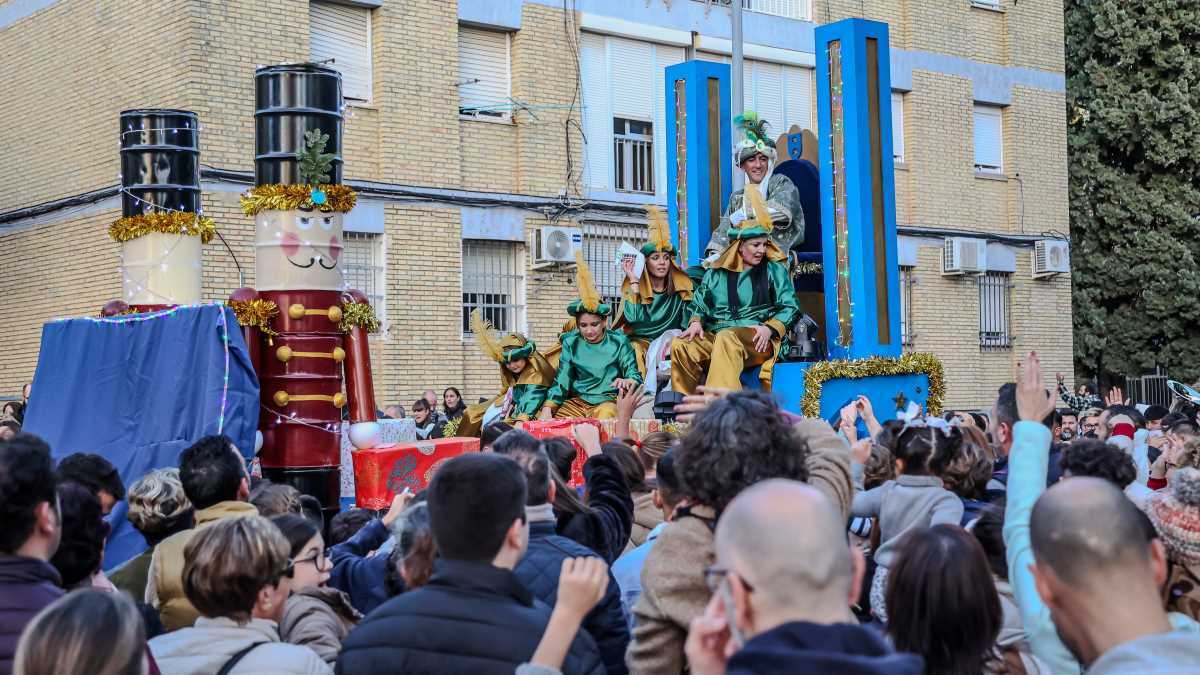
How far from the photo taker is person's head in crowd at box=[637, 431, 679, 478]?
19.5 ft

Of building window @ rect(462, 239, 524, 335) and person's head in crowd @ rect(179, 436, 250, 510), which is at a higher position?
building window @ rect(462, 239, 524, 335)

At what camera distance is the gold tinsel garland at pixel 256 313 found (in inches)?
391

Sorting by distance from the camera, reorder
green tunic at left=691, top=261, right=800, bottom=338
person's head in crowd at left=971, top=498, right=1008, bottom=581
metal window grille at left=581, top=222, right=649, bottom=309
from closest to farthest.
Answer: person's head in crowd at left=971, top=498, right=1008, bottom=581 < green tunic at left=691, top=261, right=800, bottom=338 < metal window grille at left=581, top=222, right=649, bottom=309

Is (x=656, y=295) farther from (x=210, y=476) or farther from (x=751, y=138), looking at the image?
(x=210, y=476)

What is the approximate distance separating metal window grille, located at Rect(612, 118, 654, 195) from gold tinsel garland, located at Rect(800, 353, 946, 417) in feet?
25.9

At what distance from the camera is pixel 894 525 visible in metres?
5.10

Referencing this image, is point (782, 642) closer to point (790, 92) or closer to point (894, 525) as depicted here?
point (894, 525)

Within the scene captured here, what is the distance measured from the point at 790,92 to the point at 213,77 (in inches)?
361

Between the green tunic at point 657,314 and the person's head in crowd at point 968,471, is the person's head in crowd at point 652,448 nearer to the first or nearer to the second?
the person's head in crowd at point 968,471

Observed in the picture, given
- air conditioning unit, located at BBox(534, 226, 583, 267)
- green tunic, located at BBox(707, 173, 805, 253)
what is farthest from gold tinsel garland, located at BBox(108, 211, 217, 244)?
air conditioning unit, located at BBox(534, 226, 583, 267)

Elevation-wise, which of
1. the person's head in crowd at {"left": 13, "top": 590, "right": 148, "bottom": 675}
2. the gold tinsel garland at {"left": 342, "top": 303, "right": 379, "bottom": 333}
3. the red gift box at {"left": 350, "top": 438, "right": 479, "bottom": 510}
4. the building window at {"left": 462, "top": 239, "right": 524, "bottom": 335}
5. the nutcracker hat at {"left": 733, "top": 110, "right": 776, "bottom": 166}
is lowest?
the red gift box at {"left": 350, "top": 438, "right": 479, "bottom": 510}

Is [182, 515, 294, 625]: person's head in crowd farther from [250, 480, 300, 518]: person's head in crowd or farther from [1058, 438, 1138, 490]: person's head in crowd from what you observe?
[1058, 438, 1138, 490]: person's head in crowd

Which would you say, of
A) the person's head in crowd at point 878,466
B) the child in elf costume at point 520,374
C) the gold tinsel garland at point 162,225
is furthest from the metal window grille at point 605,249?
the person's head in crowd at point 878,466

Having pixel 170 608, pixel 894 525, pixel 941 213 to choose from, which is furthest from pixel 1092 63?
pixel 170 608
